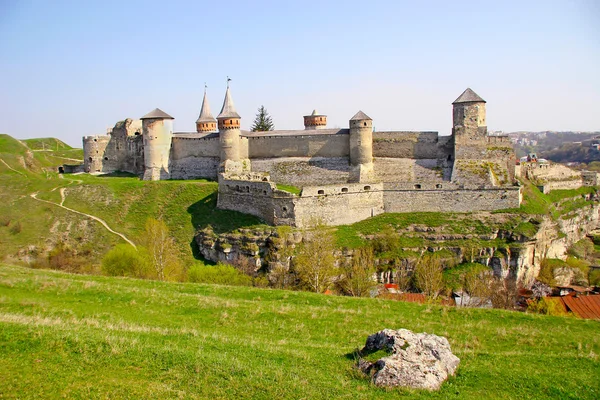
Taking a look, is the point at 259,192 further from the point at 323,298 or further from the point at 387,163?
the point at 323,298

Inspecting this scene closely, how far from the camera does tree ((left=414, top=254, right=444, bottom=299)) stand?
96.6 feet

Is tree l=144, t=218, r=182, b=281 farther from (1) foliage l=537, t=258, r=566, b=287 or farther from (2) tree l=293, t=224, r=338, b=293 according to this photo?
(1) foliage l=537, t=258, r=566, b=287

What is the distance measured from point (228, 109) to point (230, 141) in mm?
3088

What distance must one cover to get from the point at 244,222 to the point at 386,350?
26.4 meters

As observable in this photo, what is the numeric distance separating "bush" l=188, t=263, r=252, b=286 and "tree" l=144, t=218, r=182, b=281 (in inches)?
42.4

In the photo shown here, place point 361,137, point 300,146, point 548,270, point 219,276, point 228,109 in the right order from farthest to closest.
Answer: point 228,109 → point 300,146 → point 361,137 → point 548,270 → point 219,276

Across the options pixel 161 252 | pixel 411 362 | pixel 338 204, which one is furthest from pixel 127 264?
pixel 411 362

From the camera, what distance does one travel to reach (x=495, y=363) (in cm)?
1143

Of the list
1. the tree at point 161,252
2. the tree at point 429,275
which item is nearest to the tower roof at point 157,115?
the tree at point 161,252

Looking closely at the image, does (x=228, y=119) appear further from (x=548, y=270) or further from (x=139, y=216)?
(x=548, y=270)

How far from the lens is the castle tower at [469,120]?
127 ft

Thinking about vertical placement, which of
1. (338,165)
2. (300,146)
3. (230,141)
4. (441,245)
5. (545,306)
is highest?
(230,141)

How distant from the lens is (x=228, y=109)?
44094 mm

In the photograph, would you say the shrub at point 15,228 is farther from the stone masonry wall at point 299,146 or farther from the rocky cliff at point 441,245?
the stone masonry wall at point 299,146
